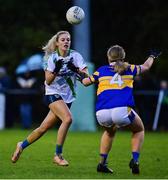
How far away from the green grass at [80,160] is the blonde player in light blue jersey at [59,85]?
1.22 ft

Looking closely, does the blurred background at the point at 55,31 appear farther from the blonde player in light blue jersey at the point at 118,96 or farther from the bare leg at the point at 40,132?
the blonde player in light blue jersey at the point at 118,96

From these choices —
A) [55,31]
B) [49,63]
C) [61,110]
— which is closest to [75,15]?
[49,63]

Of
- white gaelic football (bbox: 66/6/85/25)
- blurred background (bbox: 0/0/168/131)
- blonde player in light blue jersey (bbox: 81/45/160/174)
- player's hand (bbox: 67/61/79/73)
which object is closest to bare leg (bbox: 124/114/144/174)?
blonde player in light blue jersey (bbox: 81/45/160/174)

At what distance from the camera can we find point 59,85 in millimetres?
12664

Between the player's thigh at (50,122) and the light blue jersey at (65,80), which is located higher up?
the light blue jersey at (65,80)

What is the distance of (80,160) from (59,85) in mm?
1597

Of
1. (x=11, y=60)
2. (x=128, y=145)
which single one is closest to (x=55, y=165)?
(x=128, y=145)

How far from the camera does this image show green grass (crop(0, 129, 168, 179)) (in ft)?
37.1

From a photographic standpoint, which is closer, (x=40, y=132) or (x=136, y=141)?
(x=136, y=141)

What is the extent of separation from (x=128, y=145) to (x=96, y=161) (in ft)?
13.1

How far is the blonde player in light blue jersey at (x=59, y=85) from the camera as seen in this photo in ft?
40.7

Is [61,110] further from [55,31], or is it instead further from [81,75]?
[55,31]

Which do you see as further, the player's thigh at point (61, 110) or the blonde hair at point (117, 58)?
the player's thigh at point (61, 110)

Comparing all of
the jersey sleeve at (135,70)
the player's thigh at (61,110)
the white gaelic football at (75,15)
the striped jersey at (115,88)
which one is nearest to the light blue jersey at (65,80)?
the player's thigh at (61,110)
